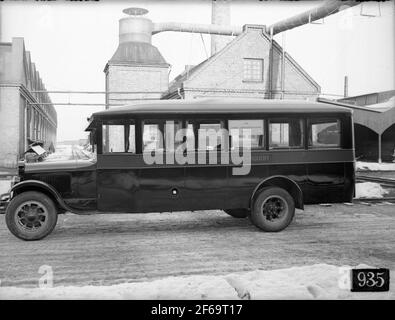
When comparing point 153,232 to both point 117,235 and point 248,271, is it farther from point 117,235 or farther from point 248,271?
point 248,271

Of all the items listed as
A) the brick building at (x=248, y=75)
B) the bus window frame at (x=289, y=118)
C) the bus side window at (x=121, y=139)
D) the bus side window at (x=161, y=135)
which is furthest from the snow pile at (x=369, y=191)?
the brick building at (x=248, y=75)

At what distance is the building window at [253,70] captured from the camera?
904 inches

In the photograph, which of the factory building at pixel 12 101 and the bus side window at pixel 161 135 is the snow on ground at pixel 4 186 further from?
the bus side window at pixel 161 135

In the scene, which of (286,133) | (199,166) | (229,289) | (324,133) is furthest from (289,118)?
(229,289)

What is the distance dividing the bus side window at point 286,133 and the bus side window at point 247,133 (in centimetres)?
19

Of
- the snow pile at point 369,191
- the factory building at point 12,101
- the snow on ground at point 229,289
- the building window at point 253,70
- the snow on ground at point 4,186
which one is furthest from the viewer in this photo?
the building window at point 253,70

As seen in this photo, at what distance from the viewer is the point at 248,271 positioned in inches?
199

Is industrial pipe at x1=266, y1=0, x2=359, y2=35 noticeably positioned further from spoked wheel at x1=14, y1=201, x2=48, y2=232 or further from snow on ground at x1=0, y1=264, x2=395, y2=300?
spoked wheel at x1=14, y1=201, x2=48, y2=232

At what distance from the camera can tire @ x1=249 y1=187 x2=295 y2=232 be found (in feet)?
23.8

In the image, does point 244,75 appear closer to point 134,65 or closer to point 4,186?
point 134,65

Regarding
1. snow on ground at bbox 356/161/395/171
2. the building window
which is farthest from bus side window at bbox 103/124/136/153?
the building window

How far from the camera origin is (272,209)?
24.3 ft
